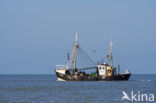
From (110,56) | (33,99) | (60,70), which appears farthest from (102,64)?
(33,99)

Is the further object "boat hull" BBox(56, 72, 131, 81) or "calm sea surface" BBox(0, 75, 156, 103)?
"boat hull" BBox(56, 72, 131, 81)

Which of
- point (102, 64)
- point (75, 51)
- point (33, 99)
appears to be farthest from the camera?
point (75, 51)

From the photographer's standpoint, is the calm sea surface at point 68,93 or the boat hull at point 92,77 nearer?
the calm sea surface at point 68,93

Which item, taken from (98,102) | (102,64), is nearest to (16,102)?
(98,102)

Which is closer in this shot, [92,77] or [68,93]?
[68,93]

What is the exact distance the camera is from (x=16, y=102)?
5088 cm

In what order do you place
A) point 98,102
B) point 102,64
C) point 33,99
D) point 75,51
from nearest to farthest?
point 98,102 → point 33,99 → point 102,64 → point 75,51

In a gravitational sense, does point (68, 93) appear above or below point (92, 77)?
below

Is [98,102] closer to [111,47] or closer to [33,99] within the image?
[33,99]

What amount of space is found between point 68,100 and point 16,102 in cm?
551

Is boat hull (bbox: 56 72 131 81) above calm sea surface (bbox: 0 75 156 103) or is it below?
above

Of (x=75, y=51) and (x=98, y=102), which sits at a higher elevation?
(x=75, y=51)

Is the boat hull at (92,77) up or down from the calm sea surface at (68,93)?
up

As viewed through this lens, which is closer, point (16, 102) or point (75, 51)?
point (16, 102)
